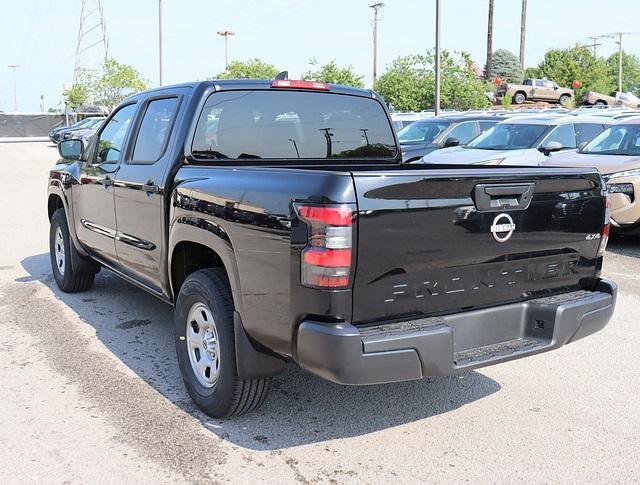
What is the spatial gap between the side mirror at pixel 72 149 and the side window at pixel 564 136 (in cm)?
809

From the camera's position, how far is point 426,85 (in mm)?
36625

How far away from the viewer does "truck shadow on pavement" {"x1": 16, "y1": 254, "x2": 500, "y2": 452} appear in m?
3.90

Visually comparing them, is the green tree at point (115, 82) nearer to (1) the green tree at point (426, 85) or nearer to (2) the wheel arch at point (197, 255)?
(1) the green tree at point (426, 85)

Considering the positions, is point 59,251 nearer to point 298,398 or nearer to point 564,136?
point 298,398

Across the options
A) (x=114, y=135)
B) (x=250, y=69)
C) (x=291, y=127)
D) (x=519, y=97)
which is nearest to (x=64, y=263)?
(x=114, y=135)

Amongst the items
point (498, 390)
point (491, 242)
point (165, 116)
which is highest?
point (165, 116)

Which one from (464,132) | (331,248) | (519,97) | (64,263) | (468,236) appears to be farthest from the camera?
(519,97)

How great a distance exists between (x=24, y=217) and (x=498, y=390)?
986cm

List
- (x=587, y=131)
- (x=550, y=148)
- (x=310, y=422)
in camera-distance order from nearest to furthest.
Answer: (x=310, y=422), (x=550, y=148), (x=587, y=131)

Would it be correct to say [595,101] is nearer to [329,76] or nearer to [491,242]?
[329,76]

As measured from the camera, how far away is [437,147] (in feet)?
47.6

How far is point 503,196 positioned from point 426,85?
34.3 meters

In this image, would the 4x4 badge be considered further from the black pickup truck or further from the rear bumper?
the rear bumper

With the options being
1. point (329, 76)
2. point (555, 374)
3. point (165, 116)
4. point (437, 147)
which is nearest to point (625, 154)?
point (437, 147)
